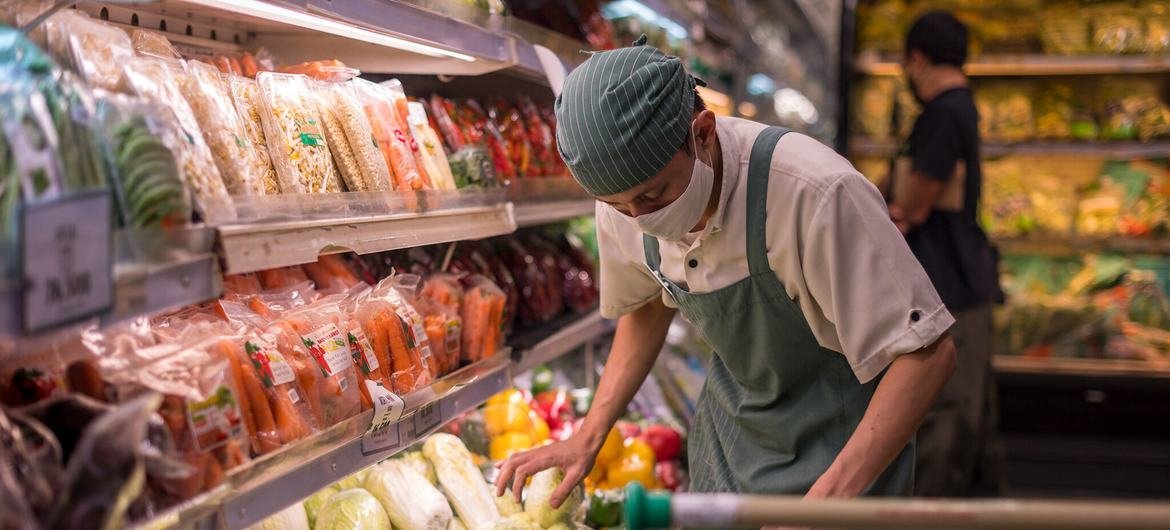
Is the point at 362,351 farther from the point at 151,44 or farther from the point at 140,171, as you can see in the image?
the point at 140,171

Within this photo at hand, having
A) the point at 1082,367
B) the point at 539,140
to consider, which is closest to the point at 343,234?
the point at 539,140

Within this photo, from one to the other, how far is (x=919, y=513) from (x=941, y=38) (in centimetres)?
363

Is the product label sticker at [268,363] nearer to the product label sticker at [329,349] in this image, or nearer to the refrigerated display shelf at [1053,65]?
the product label sticker at [329,349]

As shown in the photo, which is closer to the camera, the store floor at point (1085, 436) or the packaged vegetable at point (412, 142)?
the packaged vegetable at point (412, 142)

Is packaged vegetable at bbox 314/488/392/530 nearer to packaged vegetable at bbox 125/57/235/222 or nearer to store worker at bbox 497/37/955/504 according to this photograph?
store worker at bbox 497/37/955/504

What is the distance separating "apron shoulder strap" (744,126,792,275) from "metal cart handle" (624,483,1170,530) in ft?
2.58

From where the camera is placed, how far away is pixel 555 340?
2.75m

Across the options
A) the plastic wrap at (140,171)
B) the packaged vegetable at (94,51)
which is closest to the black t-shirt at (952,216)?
the packaged vegetable at (94,51)

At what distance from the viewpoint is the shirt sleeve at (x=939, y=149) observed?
166 inches

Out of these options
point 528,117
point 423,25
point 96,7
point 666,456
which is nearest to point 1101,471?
point 666,456

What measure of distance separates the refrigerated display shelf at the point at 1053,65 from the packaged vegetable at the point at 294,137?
14.6ft

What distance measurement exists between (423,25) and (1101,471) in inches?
180

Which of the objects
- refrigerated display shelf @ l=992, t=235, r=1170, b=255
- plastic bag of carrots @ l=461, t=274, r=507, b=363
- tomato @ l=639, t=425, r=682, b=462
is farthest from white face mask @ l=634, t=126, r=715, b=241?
refrigerated display shelf @ l=992, t=235, r=1170, b=255

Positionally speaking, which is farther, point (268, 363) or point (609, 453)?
point (609, 453)
